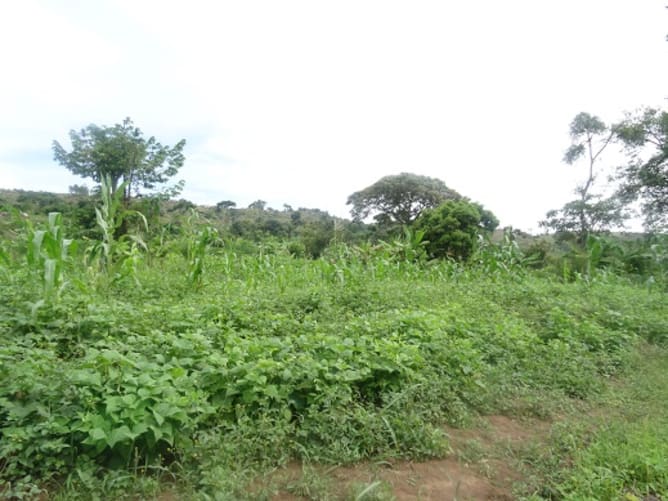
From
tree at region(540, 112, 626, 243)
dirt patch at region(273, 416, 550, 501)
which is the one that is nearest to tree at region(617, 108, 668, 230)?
tree at region(540, 112, 626, 243)

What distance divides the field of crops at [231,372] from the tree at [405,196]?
20843 millimetres

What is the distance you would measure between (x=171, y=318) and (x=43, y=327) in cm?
86

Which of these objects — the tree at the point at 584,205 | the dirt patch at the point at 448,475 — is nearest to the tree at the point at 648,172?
the tree at the point at 584,205

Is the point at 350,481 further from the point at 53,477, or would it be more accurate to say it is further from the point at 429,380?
the point at 53,477

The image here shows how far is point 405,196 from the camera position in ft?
85.7

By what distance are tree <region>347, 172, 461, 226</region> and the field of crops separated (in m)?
20.8

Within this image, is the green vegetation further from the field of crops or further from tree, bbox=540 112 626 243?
tree, bbox=540 112 626 243

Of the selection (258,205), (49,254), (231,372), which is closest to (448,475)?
(231,372)

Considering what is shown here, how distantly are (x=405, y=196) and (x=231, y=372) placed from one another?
80.8 feet

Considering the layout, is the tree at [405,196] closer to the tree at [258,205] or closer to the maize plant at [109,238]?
the tree at [258,205]

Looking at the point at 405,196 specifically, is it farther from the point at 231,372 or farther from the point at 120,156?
the point at 231,372

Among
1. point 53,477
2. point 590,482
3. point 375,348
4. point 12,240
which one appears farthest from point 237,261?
point 590,482

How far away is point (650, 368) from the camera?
4.13 m

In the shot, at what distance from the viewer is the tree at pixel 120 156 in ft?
56.2
